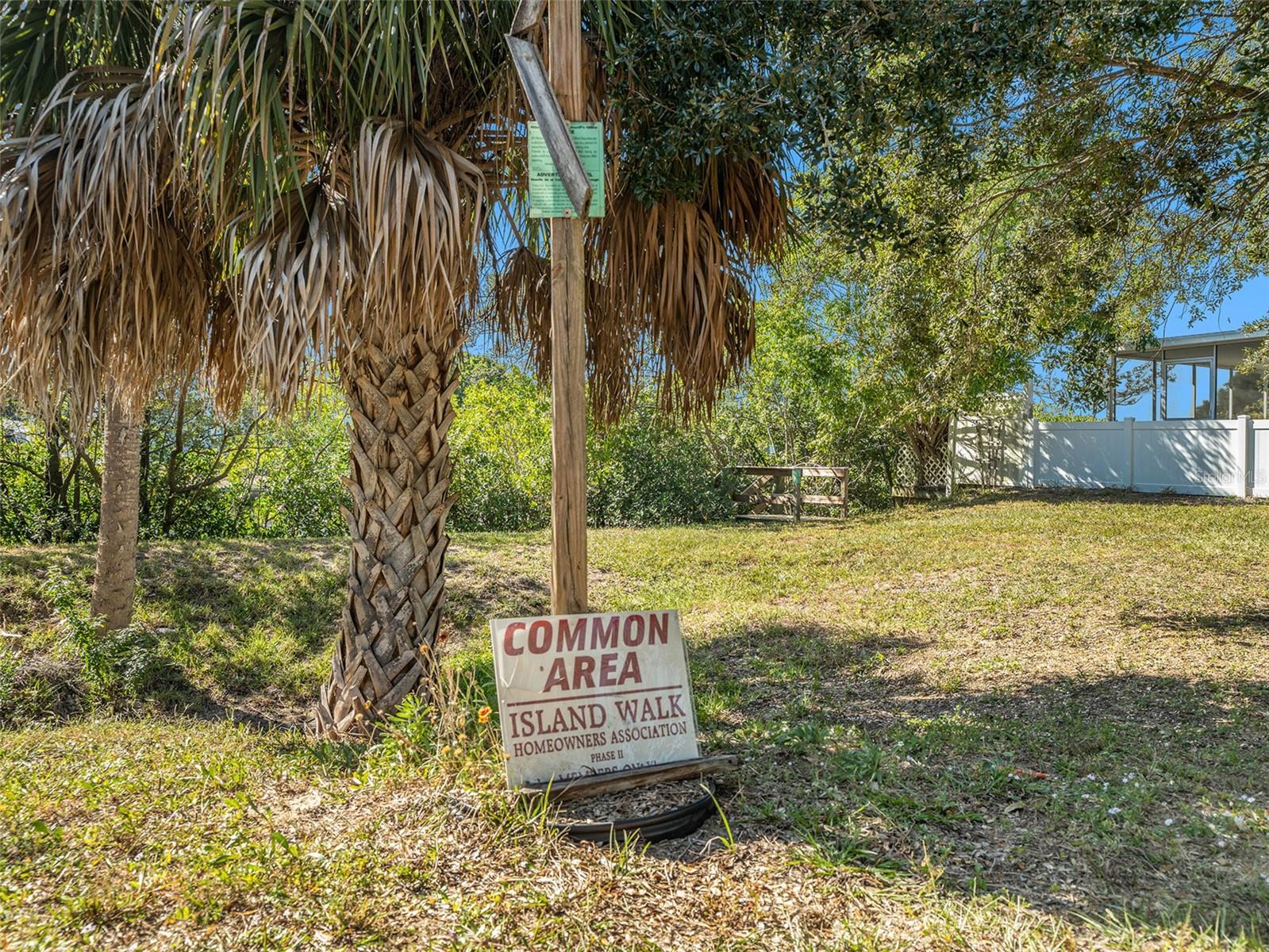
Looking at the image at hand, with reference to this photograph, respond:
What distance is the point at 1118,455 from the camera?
16.4m

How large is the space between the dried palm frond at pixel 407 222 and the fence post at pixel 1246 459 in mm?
15182

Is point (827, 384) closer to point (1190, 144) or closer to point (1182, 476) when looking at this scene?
point (1182, 476)

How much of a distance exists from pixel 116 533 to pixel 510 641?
16.8 feet

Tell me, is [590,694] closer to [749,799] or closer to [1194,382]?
[749,799]

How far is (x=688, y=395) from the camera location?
480 centimetres

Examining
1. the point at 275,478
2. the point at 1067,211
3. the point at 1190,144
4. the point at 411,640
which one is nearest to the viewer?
the point at 411,640

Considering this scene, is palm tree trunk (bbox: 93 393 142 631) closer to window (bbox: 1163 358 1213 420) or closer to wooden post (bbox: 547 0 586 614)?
wooden post (bbox: 547 0 586 614)

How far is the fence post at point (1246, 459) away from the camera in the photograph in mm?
14562

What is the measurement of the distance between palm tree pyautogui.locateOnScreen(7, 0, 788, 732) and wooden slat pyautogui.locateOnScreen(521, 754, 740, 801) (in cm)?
115

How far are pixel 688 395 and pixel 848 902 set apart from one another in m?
2.72

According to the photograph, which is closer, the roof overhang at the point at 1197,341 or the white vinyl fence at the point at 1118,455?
the white vinyl fence at the point at 1118,455

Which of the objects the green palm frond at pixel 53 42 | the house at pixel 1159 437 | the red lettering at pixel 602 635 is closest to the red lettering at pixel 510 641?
the red lettering at pixel 602 635

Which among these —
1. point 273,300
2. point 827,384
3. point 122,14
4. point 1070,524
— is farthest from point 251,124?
point 827,384

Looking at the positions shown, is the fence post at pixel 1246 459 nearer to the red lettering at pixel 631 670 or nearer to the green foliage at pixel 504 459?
the green foliage at pixel 504 459
